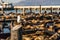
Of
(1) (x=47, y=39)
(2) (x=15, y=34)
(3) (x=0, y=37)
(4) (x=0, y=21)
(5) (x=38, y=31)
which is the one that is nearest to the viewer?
(2) (x=15, y=34)

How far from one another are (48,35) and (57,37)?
3.45ft

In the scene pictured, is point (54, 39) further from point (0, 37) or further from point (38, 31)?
point (0, 37)

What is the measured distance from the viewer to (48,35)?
17.3m

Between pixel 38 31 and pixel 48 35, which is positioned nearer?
pixel 48 35

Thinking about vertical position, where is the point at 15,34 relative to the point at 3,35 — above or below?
above

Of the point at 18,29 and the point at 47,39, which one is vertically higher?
the point at 18,29

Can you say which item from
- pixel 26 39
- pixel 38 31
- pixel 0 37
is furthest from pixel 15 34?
pixel 38 31

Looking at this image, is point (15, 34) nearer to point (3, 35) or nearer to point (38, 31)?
point (3, 35)

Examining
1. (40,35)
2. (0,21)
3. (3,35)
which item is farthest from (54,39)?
(0,21)

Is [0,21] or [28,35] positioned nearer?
[28,35]

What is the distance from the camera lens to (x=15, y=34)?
30.0ft

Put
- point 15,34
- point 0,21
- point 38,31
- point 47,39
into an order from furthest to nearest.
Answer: point 0,21 < point 38,31 < point 47,39 < point 15,34

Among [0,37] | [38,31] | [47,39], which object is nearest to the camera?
[47,39]

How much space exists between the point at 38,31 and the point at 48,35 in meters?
1.36
